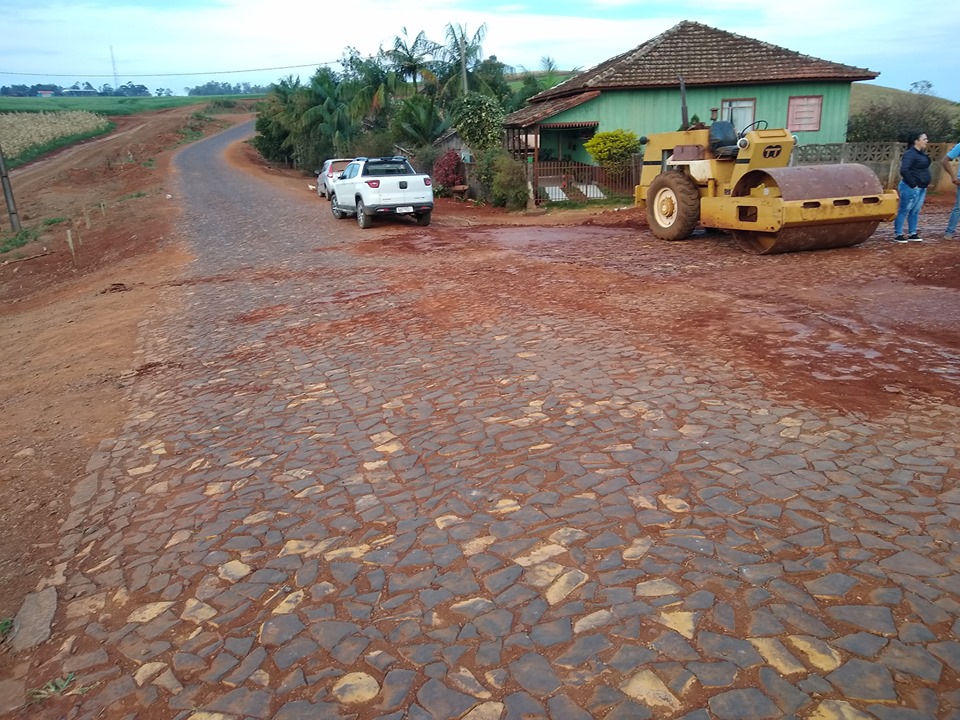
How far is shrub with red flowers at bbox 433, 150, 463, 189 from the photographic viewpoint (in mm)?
28391

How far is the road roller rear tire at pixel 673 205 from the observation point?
12.9 meters

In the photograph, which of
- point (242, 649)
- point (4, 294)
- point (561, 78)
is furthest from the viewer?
point (561, 78)

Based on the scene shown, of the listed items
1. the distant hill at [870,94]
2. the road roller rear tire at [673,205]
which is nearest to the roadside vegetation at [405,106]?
the road roller rear tire at [673,205]

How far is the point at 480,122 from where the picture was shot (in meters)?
26.3

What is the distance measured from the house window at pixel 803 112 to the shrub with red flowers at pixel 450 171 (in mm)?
11962

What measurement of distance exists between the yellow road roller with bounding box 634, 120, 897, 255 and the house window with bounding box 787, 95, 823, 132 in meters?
14.7

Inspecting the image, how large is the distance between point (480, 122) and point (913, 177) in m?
17.5

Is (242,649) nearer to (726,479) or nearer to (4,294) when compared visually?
(726,479)

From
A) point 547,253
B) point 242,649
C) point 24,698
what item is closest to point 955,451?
point 242,649

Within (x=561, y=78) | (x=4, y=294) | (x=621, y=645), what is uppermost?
(x=561, y=78)

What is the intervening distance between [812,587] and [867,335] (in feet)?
14.6

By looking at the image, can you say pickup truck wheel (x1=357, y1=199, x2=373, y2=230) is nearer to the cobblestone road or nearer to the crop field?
the cobblestone road

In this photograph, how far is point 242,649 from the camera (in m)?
3.35

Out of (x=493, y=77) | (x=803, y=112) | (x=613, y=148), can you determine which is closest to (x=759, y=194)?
(x=613, y=148)
